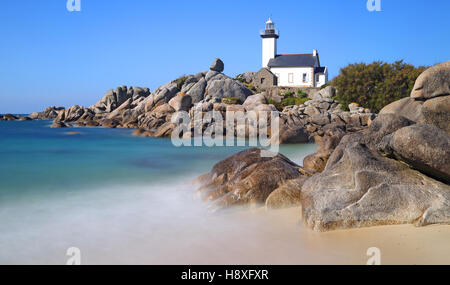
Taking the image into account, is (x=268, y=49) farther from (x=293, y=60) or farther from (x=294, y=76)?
(x=294, y=76)

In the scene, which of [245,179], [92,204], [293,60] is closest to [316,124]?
[245,179]

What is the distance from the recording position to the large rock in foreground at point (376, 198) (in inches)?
208

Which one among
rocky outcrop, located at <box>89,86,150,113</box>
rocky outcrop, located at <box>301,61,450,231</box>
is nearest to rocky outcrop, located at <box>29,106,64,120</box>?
rocky outcrop, located at <box>89,86,150,113</box>

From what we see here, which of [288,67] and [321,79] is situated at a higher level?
[288,67]

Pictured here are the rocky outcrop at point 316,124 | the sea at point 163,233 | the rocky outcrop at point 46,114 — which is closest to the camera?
the sea at point 163,233

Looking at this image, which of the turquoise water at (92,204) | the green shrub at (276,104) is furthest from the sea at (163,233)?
the green shrub at (276,104)

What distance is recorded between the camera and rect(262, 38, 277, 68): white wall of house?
176 feet

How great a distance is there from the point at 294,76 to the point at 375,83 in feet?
62.3

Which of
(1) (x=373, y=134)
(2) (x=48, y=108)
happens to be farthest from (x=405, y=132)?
(2) (x=48, y=108)

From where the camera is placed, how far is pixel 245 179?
720 cm

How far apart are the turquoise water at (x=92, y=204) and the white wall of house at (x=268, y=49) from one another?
39733 millimetres

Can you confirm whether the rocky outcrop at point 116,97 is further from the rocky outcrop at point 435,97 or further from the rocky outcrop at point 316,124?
the rocky outcrop at point 435,97

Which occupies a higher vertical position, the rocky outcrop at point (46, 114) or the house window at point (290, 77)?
the house window at point (290, 77)

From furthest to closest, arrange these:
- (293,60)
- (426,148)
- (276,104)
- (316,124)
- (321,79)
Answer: (293,60) < (321,79) < (276,104) < (316,124) < (426,148)
